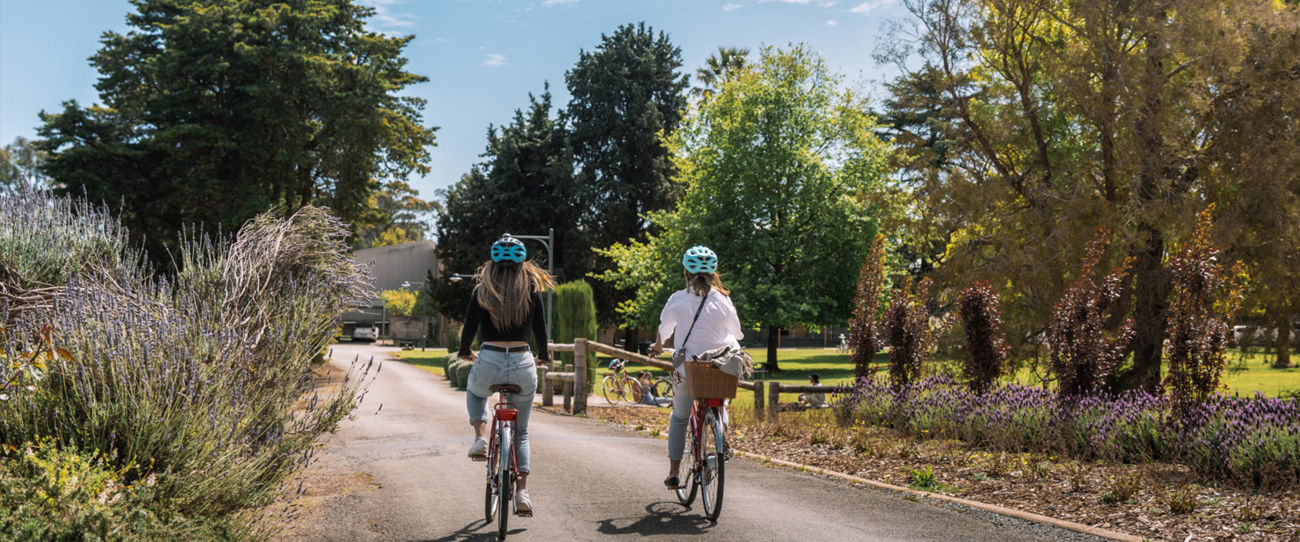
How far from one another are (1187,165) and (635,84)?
119 feet

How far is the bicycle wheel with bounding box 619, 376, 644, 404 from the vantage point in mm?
22688

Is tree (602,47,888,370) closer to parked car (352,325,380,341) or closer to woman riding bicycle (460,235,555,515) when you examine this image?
woman riding bicycle (460,235,555,515)

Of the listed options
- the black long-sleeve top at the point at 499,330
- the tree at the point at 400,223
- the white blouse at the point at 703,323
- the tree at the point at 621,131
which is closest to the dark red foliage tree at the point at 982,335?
the white blouse at the point at 703,323

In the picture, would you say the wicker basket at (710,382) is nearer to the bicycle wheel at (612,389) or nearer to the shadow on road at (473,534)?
the shadow on road at (473,534)

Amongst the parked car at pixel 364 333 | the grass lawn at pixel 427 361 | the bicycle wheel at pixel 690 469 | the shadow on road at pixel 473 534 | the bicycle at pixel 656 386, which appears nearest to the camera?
the shadow on road at pixel 473 534

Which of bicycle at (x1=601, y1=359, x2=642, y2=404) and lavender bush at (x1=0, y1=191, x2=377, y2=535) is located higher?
lavender bush at (x1=0, y1=191, x2=377, y2=535)

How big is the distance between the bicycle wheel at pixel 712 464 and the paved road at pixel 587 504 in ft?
0.47

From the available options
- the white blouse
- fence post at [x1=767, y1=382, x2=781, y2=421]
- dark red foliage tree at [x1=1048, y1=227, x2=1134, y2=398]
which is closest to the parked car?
fence post at [x1=767, y1=382, x2=781, y2=421]

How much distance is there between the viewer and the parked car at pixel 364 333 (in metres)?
86.4

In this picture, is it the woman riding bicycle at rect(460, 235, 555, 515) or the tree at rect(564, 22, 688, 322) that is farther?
the tree at rect(564, 22, 688, 322)

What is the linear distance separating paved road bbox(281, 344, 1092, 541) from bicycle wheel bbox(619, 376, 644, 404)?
1086 cm

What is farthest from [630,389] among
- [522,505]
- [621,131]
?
[621,131]

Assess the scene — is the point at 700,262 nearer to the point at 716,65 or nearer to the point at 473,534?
the point at 473,534

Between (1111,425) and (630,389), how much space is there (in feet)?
46.2
